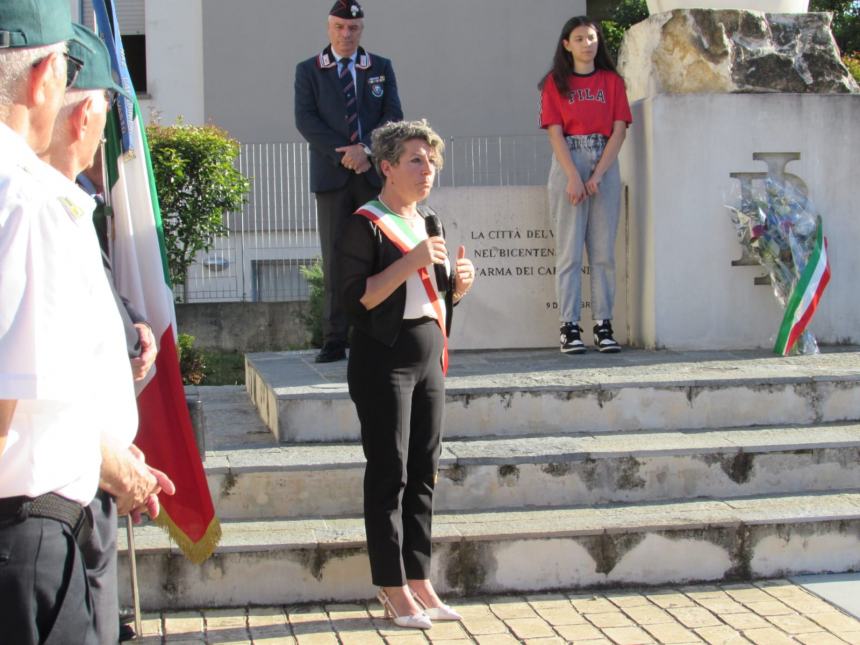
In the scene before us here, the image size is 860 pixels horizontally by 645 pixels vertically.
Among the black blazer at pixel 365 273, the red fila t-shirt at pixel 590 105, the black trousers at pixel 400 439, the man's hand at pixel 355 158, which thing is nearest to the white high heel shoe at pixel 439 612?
the black trousers at pixel 400 439

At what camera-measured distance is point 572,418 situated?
5.81 metres

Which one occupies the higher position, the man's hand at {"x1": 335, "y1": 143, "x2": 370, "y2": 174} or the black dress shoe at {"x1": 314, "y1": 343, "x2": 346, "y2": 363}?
the man's hand at {"x1": 335, "y1": 143, "x2": 370, "y2": 174}

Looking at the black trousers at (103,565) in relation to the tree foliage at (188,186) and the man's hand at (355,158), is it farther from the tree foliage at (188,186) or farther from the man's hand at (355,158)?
the tree foliage at (188,186)

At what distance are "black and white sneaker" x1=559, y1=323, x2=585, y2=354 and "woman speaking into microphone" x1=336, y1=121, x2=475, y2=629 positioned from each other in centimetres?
266

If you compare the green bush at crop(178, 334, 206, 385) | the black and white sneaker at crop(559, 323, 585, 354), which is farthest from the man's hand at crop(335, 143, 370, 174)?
the green bush at crop(178, 334, 206, 385)

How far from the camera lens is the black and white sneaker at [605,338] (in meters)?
7.13

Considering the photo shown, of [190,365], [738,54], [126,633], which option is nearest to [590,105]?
[738,54]

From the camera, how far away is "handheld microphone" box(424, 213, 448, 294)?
445 centimetres

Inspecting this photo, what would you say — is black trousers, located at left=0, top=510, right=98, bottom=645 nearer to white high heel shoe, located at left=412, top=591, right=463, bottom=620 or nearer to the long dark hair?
white high heel shoe, located at left=412, top=591, right=463, bottom=620

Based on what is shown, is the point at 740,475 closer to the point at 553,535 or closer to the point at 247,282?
the point at 553,535

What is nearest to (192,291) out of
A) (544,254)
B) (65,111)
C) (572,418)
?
(544,254)

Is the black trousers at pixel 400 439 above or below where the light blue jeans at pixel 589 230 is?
below

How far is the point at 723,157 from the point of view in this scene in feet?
24.0

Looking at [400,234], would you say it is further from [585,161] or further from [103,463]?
[585,161]
